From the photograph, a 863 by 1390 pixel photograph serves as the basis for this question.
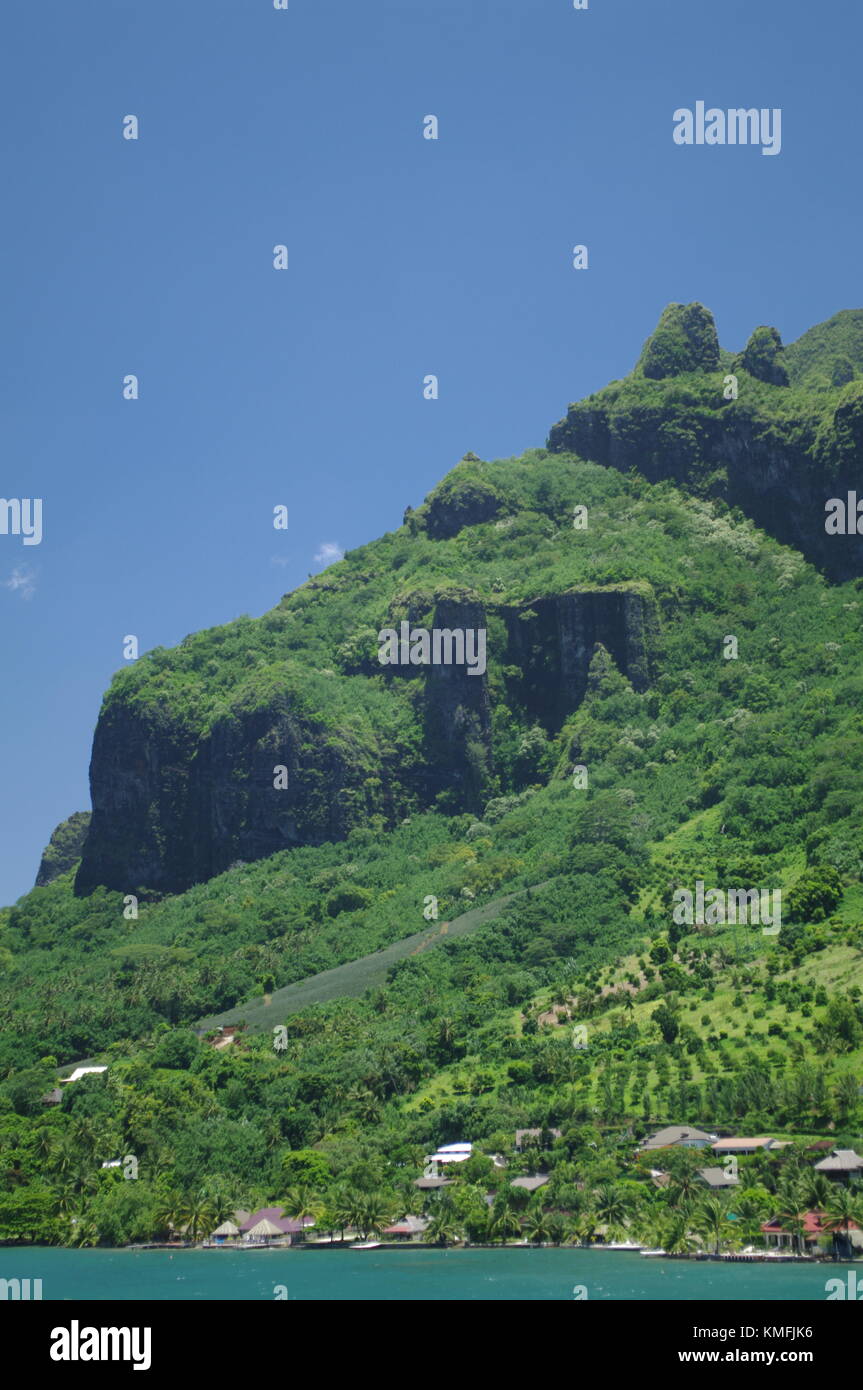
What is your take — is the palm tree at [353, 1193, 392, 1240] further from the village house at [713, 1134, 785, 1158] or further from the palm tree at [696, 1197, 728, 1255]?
the palm tree at [696, 1197, 728, 1255]

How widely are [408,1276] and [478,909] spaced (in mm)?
74101

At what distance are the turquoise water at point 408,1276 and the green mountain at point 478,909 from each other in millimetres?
5318

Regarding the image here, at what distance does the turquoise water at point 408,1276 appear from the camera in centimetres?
6794

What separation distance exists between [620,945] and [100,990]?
54.2 m

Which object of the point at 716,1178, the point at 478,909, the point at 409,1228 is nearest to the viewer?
the point at 716,1178

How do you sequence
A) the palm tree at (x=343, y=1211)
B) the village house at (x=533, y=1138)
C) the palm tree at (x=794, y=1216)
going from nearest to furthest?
the palm tree at (x=794, y=1216), the palm tree at (x=343, y=1211), the village house at (x=533, y=1138)

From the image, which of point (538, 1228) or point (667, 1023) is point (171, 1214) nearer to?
point (538, 1228)

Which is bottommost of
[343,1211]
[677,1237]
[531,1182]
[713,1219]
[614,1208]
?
[343,1211]

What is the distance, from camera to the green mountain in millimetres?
99312

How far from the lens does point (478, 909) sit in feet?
492

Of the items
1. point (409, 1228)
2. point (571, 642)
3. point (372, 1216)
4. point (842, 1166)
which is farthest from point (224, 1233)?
point (571, 642)

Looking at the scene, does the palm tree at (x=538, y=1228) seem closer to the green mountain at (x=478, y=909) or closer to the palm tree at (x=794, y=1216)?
the green mountain at (x=478, y=909)

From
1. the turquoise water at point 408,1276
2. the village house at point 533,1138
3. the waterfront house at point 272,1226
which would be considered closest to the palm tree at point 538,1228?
the turquoise water at point 408,1276
